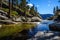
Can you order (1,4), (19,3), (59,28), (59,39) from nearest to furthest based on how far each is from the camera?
1. (59,39)
2. (59,28)
3. (1,4)
4. (19,3)

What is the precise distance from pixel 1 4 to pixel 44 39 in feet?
205

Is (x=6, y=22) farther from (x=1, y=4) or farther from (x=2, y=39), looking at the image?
(x=1, y=4)

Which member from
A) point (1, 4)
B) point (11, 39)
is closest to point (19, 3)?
point (1, 4)

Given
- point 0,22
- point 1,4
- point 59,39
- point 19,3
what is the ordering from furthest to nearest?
point 19,3
point 1,4
point 0,22
point 59,39

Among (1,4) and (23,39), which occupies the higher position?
(1,4)

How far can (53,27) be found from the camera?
110 feet

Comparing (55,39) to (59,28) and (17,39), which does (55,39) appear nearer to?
(17,39)

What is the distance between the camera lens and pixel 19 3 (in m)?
127

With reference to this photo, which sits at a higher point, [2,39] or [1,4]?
[1,4]

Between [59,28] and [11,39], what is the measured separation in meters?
14.6

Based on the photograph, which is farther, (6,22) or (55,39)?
(6,22)

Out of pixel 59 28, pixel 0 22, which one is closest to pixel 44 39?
pixel 59 28

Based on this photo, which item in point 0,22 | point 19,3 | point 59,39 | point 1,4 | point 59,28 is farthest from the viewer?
point 19,3

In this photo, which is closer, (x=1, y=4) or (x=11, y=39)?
(x=11, y=39)
